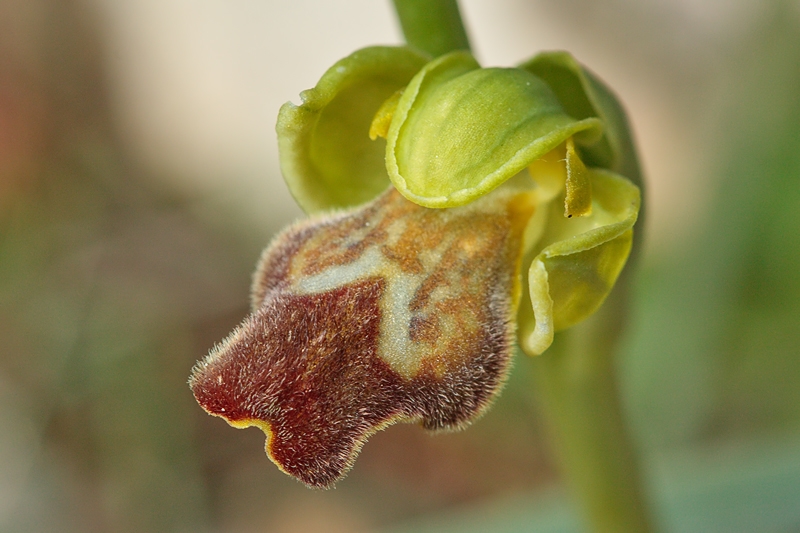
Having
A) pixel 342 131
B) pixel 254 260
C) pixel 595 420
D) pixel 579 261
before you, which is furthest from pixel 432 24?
pixel 254 260

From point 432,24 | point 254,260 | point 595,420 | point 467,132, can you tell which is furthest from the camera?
point 254,260

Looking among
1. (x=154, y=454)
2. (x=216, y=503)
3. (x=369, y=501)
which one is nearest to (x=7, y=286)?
(x=154, y=454)

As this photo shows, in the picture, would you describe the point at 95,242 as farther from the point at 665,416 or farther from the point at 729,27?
the point at 729,27

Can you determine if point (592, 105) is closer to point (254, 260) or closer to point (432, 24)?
point (432, 24)

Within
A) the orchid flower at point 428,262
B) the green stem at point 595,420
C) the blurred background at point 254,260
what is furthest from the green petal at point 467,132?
the blurred background at point 254,260

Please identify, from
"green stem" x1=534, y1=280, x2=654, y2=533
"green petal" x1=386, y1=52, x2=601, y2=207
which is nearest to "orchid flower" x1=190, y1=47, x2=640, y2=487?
"green petal" x1=386, y1=52, x2=601, y2=207

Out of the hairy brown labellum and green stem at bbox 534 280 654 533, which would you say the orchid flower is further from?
green stem at bbox 534 280 654 533

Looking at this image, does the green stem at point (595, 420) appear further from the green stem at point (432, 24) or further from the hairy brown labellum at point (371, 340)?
the green stem at point (432, 24)
